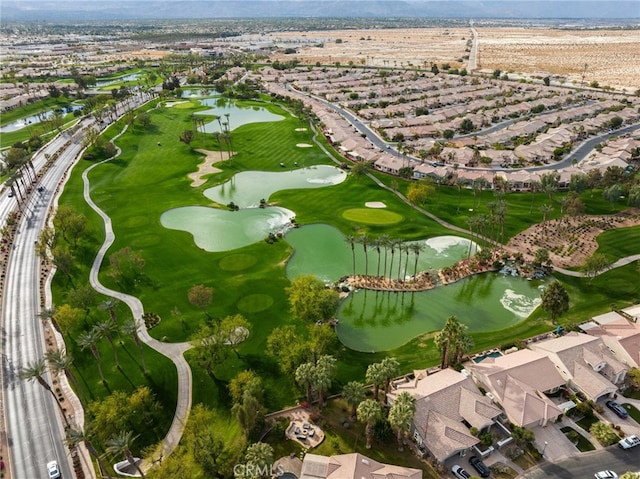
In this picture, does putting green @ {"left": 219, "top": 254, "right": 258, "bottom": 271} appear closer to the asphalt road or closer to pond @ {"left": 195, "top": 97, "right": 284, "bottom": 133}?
the asphalt road

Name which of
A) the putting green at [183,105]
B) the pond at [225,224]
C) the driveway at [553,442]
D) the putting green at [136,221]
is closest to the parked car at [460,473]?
the driveway at [553,442]

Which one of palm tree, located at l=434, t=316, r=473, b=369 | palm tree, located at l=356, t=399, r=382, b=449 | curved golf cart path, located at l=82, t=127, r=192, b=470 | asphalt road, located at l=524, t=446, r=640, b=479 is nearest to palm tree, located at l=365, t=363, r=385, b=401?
palm tree, located at l=356, t=399, r=382, b=449

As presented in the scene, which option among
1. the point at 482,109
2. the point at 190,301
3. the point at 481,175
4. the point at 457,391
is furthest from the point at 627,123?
the point at 190,301

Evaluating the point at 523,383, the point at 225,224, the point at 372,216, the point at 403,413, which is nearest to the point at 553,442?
the point at 523,383

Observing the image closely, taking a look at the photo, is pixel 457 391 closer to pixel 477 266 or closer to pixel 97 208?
pixel 477 266

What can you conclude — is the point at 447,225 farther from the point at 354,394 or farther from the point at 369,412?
the point at 369,412

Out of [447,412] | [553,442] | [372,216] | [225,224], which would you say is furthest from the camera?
[372,216]
